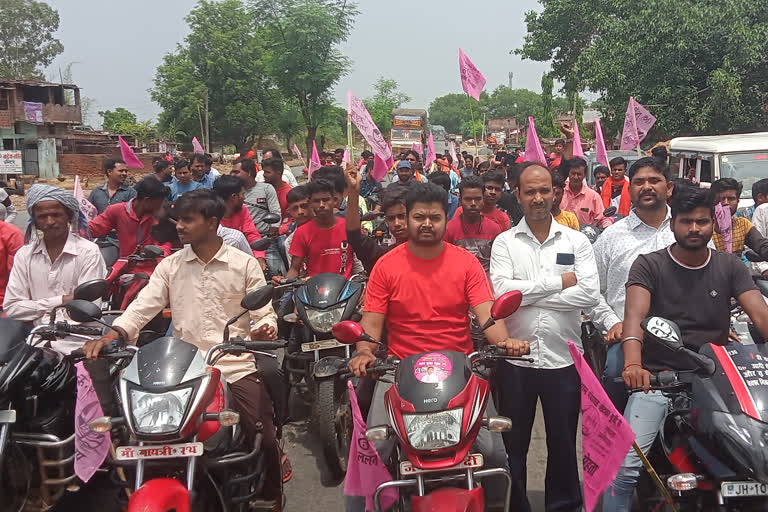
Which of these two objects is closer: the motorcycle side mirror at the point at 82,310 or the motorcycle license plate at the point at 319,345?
the motorcycle side mirror at the point at 82,310

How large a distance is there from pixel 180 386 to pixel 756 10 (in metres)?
21.0

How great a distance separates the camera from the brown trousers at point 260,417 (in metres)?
3.48

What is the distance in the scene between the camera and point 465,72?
1070cm

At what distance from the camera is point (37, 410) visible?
3.63m

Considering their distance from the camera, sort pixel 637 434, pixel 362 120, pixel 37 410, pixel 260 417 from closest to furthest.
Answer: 1. pixel 637 434
2. pixel 260 417
3. pixel 37 410
4. pixel 362 120

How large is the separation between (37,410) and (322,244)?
2.28m

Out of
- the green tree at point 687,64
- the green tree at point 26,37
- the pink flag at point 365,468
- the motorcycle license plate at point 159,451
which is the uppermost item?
the green tree at point 26,37

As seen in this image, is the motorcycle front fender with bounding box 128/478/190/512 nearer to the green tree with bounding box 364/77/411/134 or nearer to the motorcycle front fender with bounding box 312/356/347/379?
the motorcycle front fender with bounding box 312/356/347/379

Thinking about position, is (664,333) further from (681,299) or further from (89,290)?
(89,290)

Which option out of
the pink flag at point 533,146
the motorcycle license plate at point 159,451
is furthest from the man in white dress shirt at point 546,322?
the pink flag at point 533,146

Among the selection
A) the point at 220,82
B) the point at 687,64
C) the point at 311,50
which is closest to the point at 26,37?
the point at 220,82

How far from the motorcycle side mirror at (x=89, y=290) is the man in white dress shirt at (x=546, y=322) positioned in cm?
196

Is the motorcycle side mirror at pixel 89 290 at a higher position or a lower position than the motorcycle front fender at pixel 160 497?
higher

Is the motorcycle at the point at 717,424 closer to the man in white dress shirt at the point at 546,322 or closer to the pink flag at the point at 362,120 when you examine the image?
the man in white dress shirt at the point at 546,322
